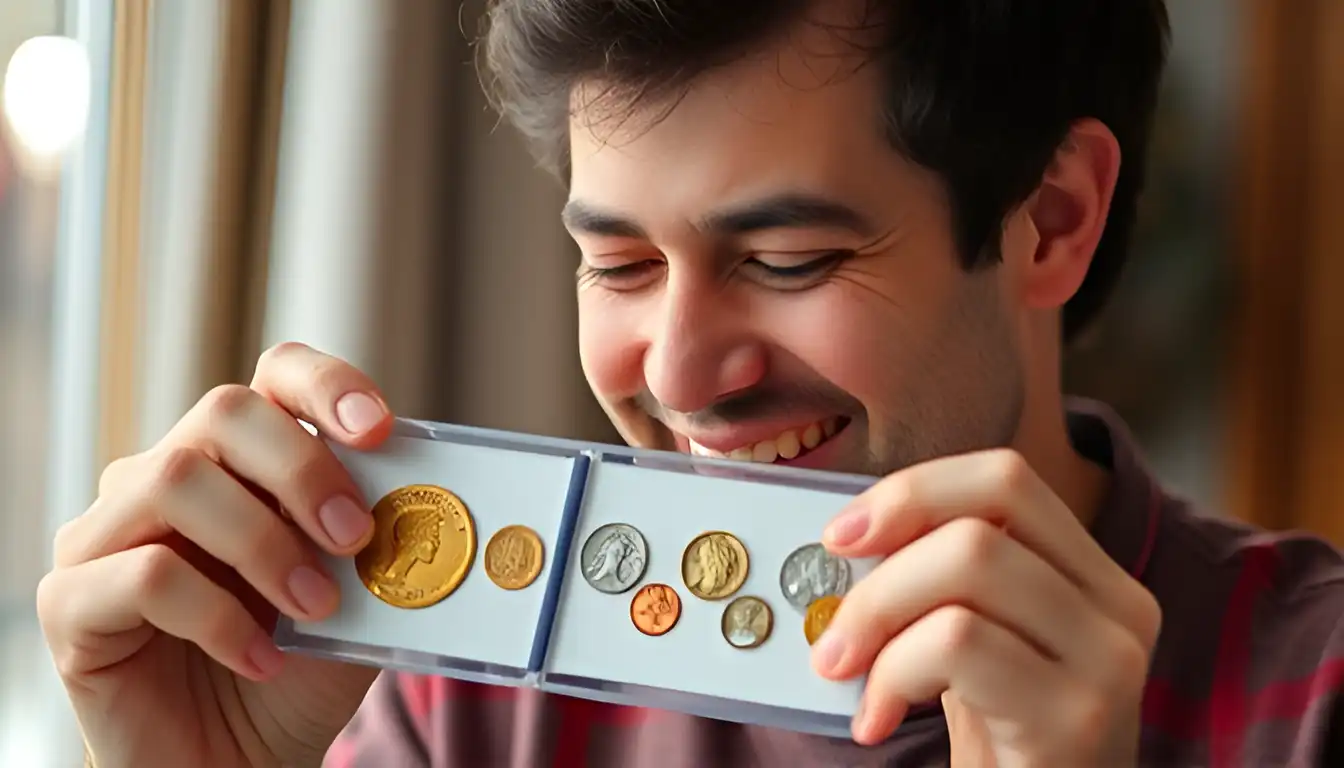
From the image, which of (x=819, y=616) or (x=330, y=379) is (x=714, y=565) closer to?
(x=819, y=616)

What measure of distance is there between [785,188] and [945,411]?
240 millimetres

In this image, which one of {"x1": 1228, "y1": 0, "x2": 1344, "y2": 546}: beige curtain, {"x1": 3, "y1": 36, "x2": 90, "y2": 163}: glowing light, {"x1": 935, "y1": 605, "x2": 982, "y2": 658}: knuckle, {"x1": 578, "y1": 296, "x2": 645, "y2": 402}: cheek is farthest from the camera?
{"x1": 1228, "y1": 0, "x2": 1344, "y2": 546}: beige curtain

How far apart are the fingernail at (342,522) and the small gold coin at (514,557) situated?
8cm

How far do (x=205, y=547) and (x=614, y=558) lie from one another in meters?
0.27

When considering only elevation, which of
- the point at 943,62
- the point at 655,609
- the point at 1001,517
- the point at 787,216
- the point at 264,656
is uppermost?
the point at 943,62

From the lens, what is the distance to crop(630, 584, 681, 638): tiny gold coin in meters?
0.73

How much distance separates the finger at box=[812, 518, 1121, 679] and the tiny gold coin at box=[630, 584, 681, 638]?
118mm

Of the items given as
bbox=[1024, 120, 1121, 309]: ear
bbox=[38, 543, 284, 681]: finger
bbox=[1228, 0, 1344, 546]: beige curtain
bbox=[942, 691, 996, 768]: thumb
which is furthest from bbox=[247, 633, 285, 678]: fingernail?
bbox=[1228, 0, 1344, 546]: beige curtain

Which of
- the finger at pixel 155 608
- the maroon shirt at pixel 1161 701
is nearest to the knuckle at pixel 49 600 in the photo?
the finger at pixel 155 608

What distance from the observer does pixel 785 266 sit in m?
0.89

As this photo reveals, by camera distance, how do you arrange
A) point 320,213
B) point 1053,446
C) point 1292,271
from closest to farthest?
1. point 1053,446
2. point 320,213
3. point 1292,271

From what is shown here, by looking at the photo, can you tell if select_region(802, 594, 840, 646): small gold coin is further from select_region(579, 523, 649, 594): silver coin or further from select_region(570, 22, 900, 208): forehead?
select_region(570, 22, 900, 208): forehead

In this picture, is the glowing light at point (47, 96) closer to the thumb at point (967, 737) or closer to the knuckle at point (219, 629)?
the knuckle at point (219, 629)

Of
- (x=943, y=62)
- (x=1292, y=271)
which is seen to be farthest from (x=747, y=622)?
(x=1292, y=271)
